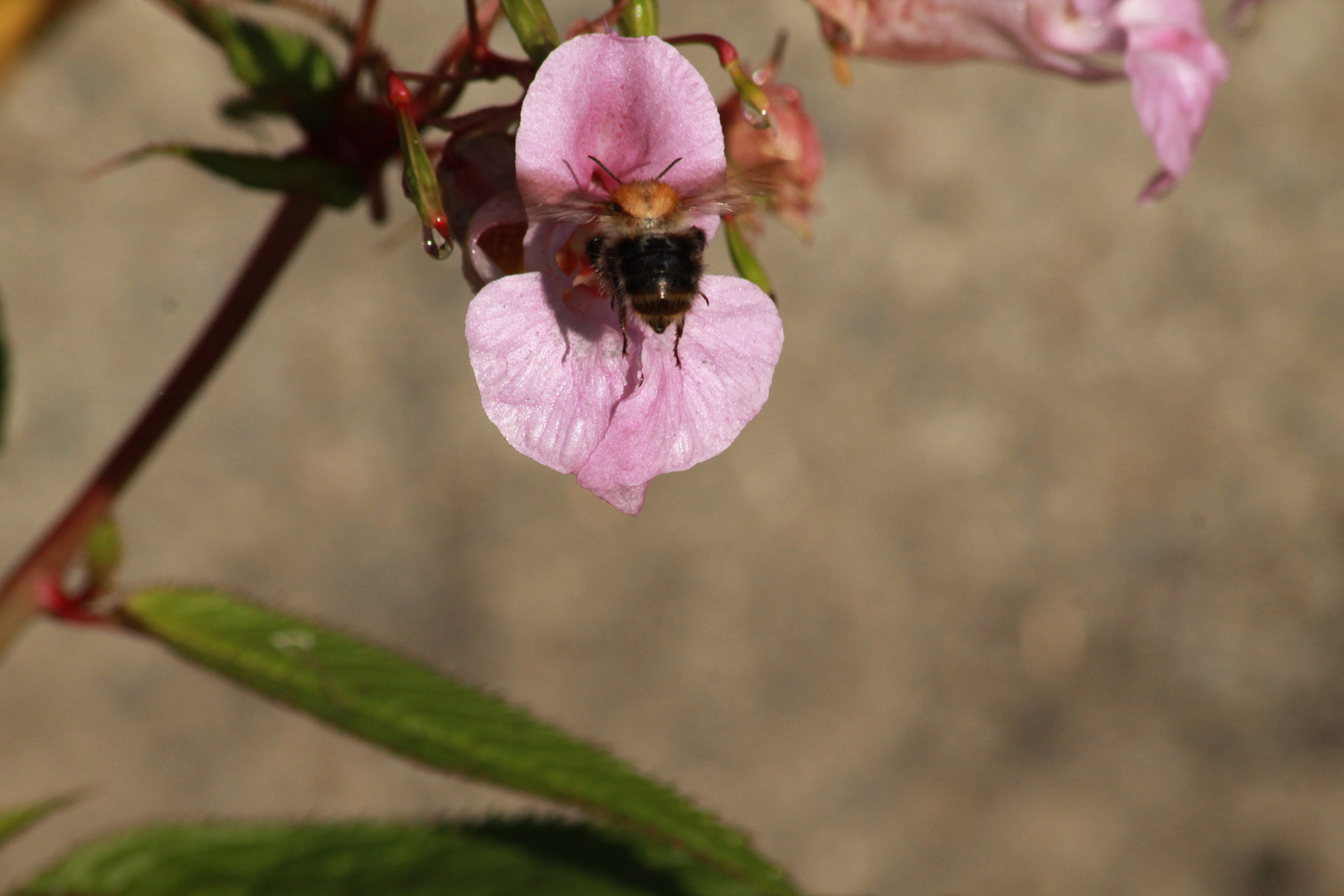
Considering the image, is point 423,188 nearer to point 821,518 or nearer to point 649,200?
point 649,200

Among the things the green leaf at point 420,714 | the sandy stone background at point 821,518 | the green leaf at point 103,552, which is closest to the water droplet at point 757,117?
the green leaf at point 420,714

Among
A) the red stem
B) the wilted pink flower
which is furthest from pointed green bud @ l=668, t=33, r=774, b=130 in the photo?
the wilted pink flower

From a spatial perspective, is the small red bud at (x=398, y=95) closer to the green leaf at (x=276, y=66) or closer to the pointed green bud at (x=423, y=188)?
the pointed green bud at (x=423, y=188)

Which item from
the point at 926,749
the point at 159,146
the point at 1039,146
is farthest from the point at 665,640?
the point at 159,146

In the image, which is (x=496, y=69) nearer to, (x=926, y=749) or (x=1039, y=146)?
(x=926, y=749)

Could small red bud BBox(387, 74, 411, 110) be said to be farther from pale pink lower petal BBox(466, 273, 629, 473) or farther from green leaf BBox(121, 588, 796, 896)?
green leaf BBox(121, 588, 796, 896)
